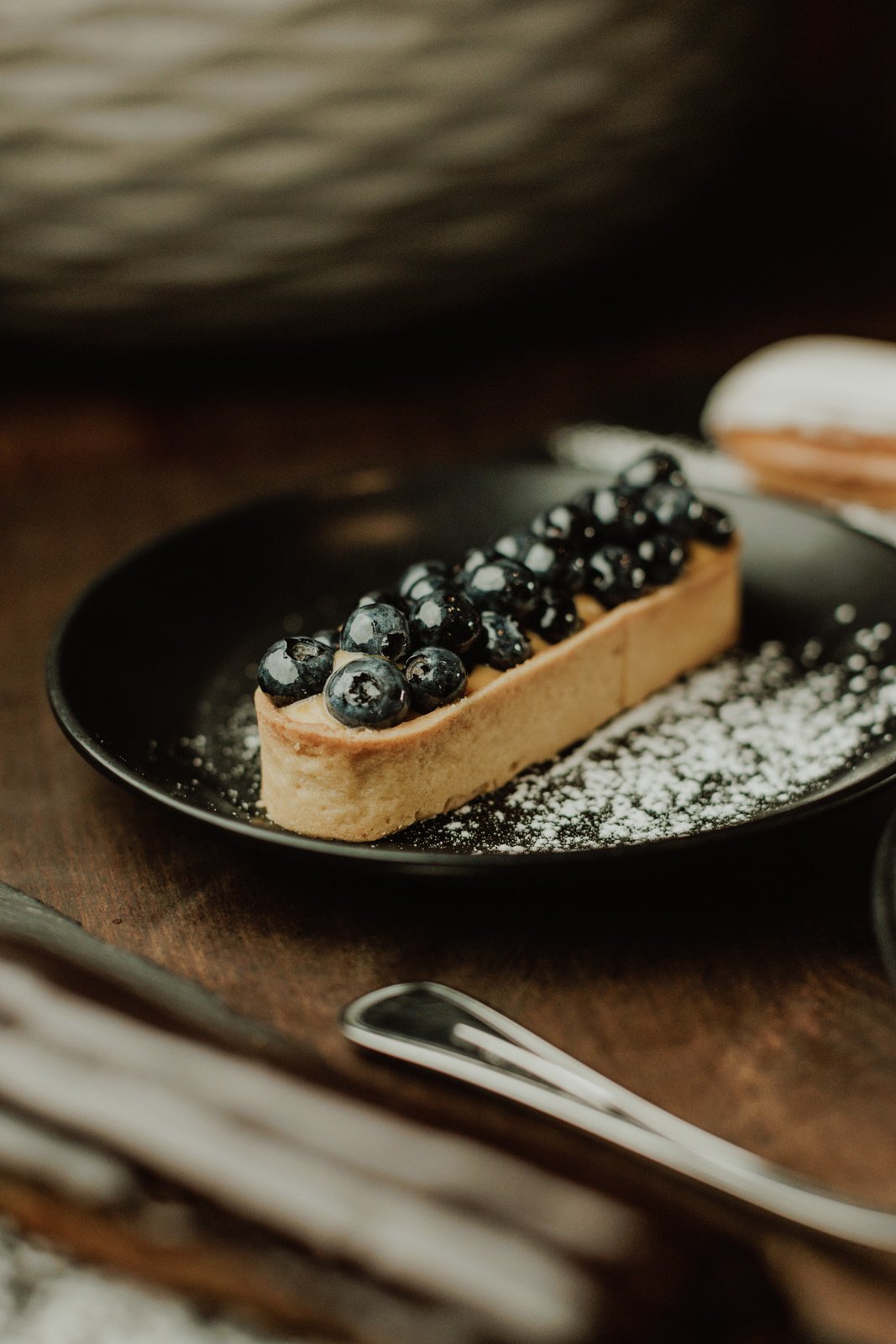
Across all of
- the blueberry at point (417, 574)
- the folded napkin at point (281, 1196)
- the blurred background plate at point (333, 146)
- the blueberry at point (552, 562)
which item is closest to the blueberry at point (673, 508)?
the blueberry at point (552, 562)

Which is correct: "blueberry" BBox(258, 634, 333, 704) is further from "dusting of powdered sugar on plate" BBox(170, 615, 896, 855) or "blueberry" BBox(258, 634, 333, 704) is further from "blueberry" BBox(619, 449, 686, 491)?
"blueberry" BBox(619, 449, 686, 491)

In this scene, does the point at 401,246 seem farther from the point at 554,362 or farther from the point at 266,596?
the point at 266,596

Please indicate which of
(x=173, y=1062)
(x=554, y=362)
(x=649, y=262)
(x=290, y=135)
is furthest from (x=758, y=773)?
(x=649, y=262)

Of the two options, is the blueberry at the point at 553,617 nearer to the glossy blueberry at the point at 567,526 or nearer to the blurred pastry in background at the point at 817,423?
the glossy blueberry at the point at 567,526

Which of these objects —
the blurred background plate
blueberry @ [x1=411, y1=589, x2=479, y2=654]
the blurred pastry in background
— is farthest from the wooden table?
the blurred pastry in background

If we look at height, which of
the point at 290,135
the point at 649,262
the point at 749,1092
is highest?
the point at 290,135
